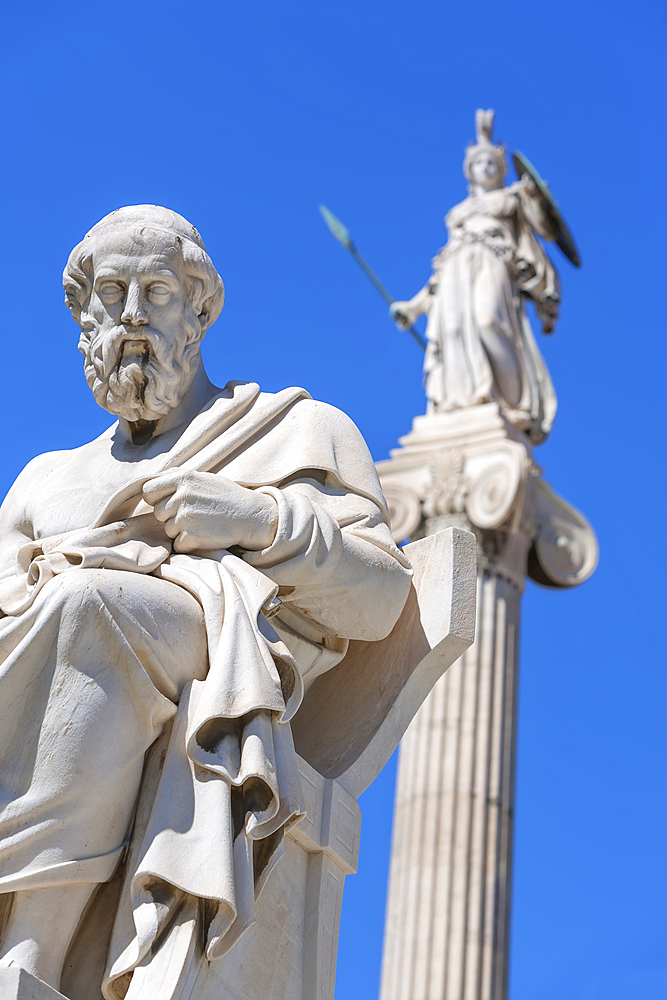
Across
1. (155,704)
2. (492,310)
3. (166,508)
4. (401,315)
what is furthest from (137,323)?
(401,315)

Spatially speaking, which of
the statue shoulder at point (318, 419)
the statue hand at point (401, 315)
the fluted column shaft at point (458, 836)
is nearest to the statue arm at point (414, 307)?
the statue hand at point (401, 315)

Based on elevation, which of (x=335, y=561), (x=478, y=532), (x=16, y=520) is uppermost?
(x=478, y=532)

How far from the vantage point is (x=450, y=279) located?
15.6m

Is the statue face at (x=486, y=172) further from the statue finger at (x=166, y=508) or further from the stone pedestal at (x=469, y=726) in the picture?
the statue finger at (x=166, y=508)

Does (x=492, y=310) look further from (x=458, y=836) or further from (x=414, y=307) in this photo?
(x=458, y=836)

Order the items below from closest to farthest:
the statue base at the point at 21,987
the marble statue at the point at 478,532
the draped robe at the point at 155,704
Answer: the statue base at the point at 21,987 < the draped robe at the point at 155,704 < the marble statue at the point at 478,532

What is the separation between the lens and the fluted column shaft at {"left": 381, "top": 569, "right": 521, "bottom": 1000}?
37.9ft

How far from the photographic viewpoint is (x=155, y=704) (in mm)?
3594

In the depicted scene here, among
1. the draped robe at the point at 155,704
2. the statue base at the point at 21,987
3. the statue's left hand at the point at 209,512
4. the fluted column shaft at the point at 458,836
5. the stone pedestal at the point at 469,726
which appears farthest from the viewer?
the stone pedestal at the point at 469,726

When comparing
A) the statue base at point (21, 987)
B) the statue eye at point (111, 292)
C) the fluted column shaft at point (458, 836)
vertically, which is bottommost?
the statue base at point (21, 987)

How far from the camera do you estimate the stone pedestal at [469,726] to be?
11.7 metres

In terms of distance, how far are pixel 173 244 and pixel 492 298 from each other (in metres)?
11.3

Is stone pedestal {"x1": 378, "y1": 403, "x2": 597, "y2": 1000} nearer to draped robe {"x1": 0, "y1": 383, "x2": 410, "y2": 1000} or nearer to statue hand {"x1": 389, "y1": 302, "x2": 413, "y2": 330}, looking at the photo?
statue hand {"x1": 389, "y1": 302, "x2": 413, "y2": 330}

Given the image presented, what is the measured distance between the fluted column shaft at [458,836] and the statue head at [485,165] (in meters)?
5.20
